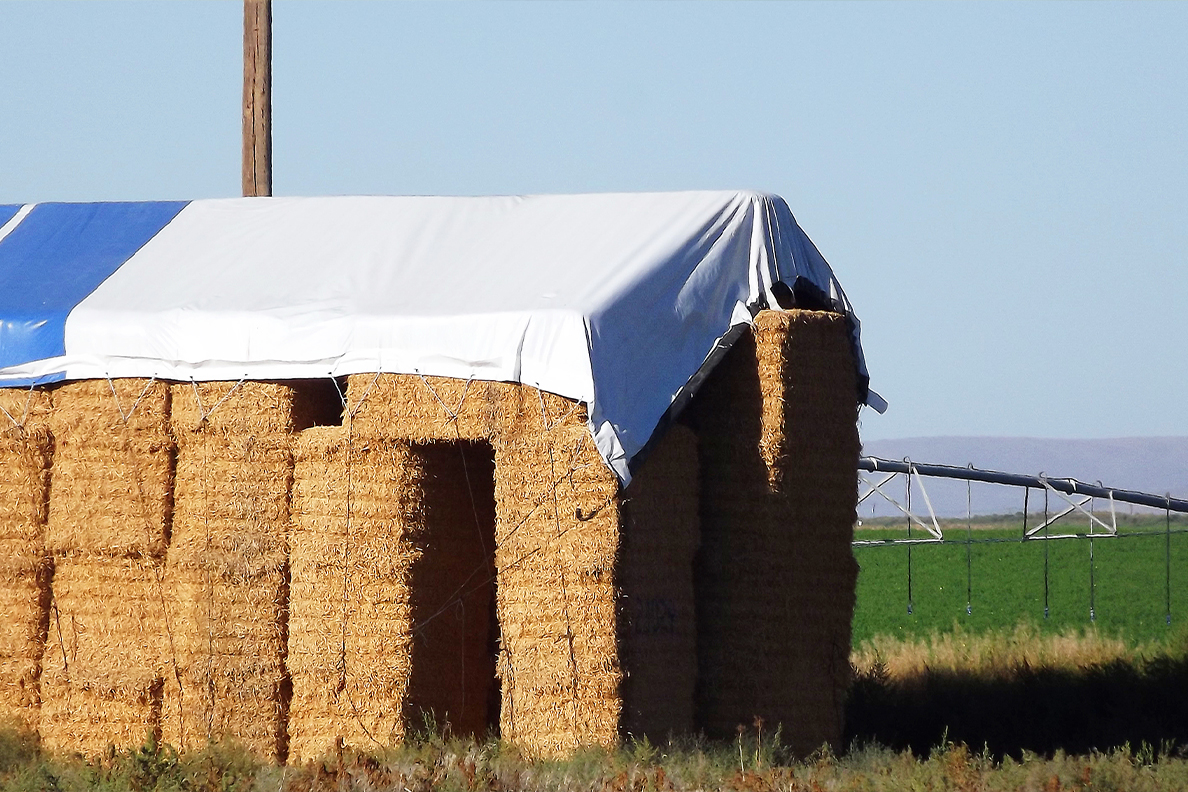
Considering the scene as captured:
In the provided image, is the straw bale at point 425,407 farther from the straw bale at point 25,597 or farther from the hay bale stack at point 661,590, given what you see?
the straw bale at point 25,597

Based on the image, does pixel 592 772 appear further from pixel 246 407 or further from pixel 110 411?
pixel 110 411

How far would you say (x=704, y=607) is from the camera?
12.0 metres

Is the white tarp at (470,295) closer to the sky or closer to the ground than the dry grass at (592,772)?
closer to the sky

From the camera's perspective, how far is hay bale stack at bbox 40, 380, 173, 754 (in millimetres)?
11836

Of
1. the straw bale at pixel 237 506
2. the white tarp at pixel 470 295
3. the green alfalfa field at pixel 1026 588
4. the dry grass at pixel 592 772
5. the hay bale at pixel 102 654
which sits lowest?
the green alfalfa field at pixel 1026 588

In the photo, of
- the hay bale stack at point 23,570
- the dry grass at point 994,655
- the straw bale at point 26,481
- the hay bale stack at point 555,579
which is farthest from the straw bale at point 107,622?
the dry grass at point 994,655

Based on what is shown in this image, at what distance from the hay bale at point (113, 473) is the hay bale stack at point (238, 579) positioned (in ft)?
1.05

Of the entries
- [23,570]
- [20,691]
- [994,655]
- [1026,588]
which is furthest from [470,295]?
[1026,588]

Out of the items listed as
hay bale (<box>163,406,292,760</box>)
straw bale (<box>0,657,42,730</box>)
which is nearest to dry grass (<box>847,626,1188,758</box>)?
hay bale (<box>163,406,292,760</box>)

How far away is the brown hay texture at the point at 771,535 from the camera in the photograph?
11.7m

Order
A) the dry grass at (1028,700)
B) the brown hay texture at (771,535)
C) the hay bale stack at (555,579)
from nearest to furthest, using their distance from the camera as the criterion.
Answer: the hay bale stack at (555,579)
the brown hay texture at (771,535)
the dry grass at (1028,700)

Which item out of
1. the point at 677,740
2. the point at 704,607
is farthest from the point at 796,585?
the point at 677,740

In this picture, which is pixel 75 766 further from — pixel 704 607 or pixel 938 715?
pixel 938 715

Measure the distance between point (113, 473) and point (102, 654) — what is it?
4.45 feet
